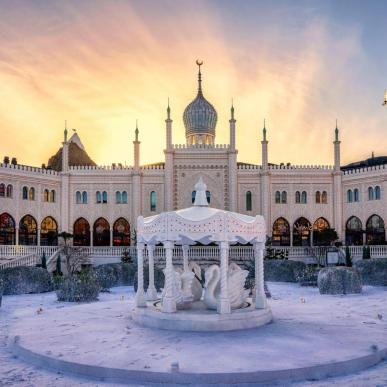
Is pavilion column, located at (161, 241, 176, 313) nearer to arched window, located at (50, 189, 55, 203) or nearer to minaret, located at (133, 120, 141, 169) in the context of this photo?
minaret, located at (133, 120, 141, 169)

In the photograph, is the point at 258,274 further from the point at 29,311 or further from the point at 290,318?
the point at 29,311

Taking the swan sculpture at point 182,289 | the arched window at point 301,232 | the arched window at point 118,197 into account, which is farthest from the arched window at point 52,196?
the swan sculpture at point 182,289

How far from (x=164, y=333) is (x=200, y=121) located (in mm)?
33878

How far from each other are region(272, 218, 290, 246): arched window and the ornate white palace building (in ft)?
0.29

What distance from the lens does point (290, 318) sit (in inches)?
550

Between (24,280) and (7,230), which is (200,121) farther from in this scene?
(24,280)

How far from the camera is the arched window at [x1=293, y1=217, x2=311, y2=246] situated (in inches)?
1702

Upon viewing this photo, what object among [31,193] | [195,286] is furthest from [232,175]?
[195,286]

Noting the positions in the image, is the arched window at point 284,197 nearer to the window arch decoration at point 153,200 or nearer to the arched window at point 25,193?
the window arch decoration at point 153,200

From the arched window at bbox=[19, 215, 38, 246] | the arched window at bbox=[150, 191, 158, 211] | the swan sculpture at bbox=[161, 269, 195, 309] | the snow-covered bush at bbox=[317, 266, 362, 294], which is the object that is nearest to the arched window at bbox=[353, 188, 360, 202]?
the arched window at bbox=[150, 191, 158, 211]

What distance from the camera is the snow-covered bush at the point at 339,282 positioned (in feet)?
70.5

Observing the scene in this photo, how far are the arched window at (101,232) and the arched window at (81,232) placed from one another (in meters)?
0.61

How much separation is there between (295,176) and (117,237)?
16.4 m

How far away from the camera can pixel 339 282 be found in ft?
70.6
